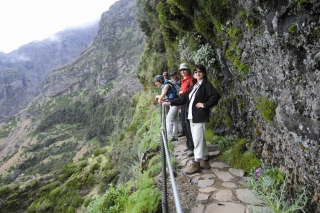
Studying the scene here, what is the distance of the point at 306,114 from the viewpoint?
317 cm

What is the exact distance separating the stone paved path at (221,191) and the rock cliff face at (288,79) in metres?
0.79

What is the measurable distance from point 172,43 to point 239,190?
8455 millimetres

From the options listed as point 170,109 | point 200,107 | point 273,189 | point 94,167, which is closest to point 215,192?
point 273,189

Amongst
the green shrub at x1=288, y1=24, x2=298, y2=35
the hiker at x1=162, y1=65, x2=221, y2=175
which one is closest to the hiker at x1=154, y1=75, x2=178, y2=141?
the hiker at x1=162, y1=65, x2=221, y2=175

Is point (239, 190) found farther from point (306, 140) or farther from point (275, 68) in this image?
point (275, 68)

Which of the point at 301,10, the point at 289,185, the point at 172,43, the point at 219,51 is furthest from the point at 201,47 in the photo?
the point at 289,185

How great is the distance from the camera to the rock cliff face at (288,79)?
9.64 feet

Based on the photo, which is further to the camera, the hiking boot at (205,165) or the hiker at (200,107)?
the hiking boot at (205,165)

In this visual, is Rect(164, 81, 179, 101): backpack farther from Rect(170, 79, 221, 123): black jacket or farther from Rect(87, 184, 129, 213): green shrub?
Rect(87, 184, 129, 213): green shrub

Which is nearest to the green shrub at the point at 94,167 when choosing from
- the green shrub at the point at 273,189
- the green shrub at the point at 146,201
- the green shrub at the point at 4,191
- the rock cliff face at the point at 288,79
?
the green shrub at the point at 4,191

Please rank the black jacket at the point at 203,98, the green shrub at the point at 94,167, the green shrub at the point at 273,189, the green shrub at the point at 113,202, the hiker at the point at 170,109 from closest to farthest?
1. the green shrub at the point at 273,189
2. the black jacket at the point at 203,98
3. the green shrub at the point at 113,202
4. the hiker at the point at 170,109
5. the green shrub at the point at 94,167

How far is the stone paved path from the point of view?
378cm

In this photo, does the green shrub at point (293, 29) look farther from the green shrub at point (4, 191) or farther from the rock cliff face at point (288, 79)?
the green shrub at point (4, 191)

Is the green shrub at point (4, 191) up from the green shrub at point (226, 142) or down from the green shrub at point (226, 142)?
down
